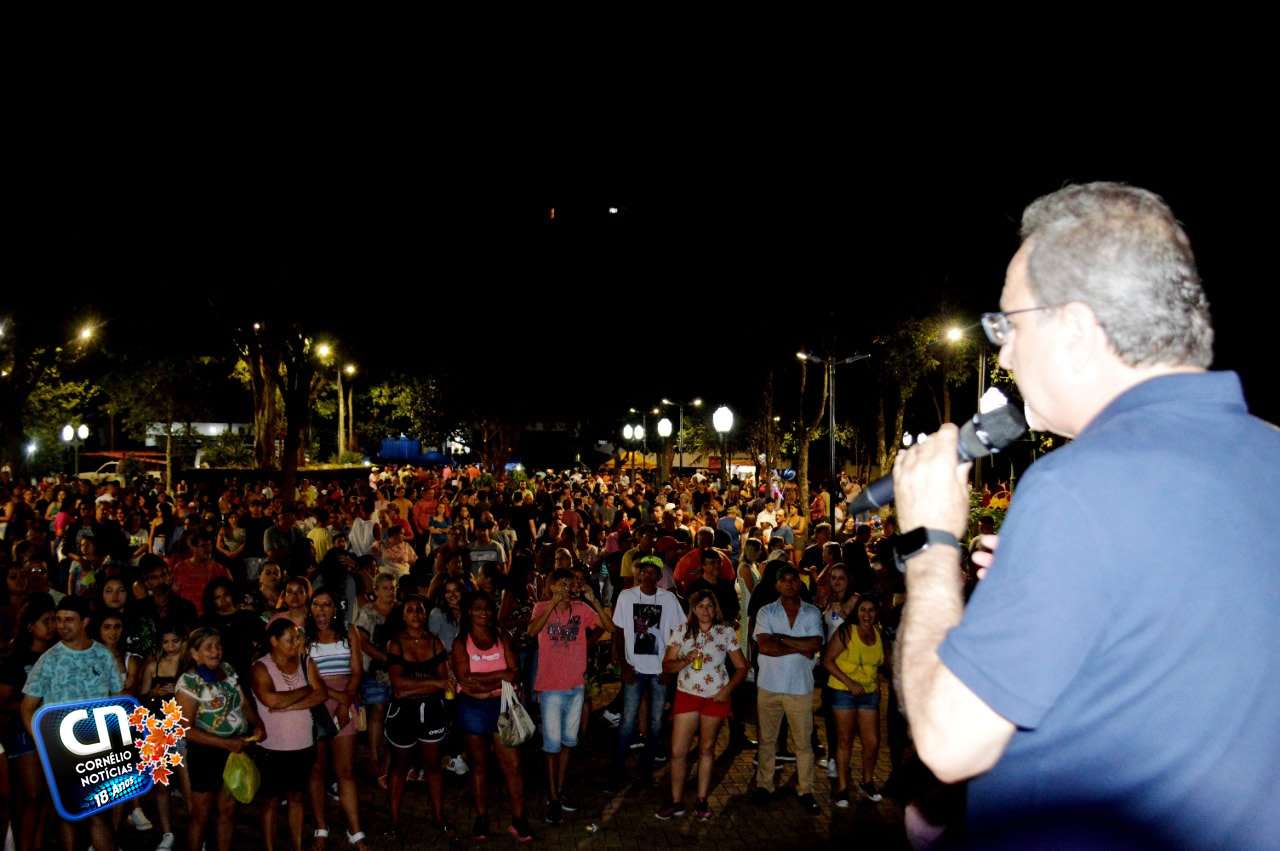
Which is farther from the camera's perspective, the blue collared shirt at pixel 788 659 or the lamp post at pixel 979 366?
the lamp post at pixel 979 366

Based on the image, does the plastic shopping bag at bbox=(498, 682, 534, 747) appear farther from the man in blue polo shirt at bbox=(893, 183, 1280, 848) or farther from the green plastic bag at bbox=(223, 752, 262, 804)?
the man in blue polo shirt at bbox=(893, 183, 1280, 848)

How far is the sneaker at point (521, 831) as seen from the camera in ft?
24.4

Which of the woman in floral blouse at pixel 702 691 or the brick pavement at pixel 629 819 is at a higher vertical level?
the woman in floral blouse at pixel 702 691

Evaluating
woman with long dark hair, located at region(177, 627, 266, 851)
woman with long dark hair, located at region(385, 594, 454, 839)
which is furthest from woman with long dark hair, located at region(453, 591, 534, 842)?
woman with long dark hair, located at region(177, 627, 266, 851)

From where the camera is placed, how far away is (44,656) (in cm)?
638

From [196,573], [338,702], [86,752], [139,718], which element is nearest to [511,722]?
[338,702]

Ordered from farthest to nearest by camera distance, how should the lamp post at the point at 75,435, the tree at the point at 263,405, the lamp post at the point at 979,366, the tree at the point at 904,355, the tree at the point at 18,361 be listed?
the lamp post at the point at 75,435, the tree at the point at 263,405, the tree at the point at 904,355, the tree at the point at 18,361, the lamp post at the point at 979,366

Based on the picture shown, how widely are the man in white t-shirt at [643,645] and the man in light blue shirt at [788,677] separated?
90 centimetres

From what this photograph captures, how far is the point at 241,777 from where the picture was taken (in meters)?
6.43

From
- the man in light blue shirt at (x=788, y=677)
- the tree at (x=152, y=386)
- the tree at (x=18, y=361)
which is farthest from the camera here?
the tree at (x=152, y=386)

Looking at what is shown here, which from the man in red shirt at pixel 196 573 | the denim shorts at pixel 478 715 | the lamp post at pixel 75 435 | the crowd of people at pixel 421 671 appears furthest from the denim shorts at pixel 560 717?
the lamp post at pixel 75 435

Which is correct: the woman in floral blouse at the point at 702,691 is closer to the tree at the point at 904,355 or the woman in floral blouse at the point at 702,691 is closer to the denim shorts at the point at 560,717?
the denim shorts at the point at 560,717

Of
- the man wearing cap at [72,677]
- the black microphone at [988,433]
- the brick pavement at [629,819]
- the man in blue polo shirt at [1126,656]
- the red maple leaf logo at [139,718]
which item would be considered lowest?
the brick pavement at [629,819]

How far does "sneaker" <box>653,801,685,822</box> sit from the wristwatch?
23.2ft
